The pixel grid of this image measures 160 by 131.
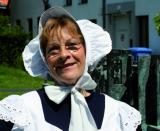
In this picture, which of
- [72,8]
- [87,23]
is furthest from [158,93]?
[72,8]

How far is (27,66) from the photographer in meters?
2.93

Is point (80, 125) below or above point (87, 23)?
below

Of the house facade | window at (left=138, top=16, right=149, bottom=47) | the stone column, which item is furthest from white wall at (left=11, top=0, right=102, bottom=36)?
the stone column

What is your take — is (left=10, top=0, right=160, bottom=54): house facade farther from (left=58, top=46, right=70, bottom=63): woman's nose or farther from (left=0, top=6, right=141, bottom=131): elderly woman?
(left=58, top=46, right=70, bottom=63): woman's nose

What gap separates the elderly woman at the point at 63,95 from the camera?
269 cm

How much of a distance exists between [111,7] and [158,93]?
2382 cm

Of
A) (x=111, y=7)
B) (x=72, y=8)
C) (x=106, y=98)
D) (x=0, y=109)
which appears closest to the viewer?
(x=0, y=109)

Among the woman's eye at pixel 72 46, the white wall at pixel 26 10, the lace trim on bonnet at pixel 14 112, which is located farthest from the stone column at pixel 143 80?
the white wall at pixel 26 10

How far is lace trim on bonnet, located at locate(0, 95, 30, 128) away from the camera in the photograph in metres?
2.63

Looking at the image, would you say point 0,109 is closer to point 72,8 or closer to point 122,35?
point 122,35

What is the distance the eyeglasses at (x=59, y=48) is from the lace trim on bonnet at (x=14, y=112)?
0.82 ft

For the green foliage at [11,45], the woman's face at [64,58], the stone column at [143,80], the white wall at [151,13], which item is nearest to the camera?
the woman's face at [64,58]

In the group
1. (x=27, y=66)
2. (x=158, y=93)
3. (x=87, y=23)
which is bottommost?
(x=158, y=93)

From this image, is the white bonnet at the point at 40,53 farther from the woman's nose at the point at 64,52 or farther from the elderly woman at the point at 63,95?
the woman's nose at the point at 64,52
